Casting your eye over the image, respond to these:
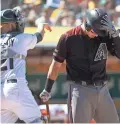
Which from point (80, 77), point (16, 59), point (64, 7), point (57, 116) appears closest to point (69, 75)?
point (80, 77)

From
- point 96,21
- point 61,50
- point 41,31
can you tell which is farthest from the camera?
point 41,31

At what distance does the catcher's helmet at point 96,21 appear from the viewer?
4926 mm

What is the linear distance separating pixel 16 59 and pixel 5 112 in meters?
0.56

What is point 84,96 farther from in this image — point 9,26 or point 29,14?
point 29,14

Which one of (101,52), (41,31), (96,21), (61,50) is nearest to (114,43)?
(101,52)

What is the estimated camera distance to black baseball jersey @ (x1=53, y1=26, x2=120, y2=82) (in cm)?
503

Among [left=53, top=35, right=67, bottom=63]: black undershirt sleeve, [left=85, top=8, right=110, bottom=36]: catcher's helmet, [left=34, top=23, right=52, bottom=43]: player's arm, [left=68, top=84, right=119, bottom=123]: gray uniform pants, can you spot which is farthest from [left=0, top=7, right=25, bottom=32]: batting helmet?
[left=68, top=84, right=119, bottom=123]: gray uniform pants

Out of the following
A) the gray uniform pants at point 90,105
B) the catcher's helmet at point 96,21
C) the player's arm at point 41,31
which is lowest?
the gray uniform pants at point 90,105

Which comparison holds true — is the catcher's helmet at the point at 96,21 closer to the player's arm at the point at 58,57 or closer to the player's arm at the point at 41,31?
the player's arm at the point at 58,57

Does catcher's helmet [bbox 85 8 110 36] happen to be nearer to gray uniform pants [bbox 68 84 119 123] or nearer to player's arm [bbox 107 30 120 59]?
player's arm [bbox 107 30 120 59]

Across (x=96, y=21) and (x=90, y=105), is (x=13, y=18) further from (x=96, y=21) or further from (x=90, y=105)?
(x=90, y=105)

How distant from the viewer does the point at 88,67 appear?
5.03 meters

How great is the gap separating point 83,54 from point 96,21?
365 millimetres

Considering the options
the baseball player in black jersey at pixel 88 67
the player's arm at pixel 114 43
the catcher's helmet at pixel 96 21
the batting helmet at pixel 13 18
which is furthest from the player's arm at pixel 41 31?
the player's arm at pixel 114 43
